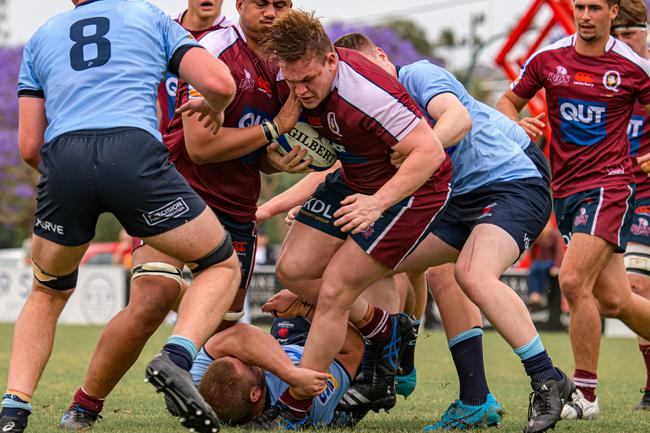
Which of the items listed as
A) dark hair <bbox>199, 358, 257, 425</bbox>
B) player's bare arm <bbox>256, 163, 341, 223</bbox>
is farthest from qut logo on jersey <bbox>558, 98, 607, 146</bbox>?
dark hair <bbox>199, 358, 257, 425</bbox>

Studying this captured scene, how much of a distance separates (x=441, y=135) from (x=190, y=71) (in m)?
1.38

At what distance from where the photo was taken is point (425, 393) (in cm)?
782

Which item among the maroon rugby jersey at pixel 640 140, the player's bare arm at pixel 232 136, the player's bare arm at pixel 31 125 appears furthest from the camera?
the maroon rugby jersey at pixel 640 140

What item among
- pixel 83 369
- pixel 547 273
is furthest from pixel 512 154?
pixel 547 273

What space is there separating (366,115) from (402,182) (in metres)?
0.39

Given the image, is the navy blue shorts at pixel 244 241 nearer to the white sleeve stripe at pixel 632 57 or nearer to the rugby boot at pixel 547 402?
the rugby boot at pixel 547 402

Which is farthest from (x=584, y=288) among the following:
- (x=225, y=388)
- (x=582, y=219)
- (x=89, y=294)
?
(x=89, y=294)

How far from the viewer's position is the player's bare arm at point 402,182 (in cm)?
491

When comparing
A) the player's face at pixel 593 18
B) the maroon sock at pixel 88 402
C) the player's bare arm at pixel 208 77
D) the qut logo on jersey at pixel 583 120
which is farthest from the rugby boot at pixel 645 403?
the player's bare arm at pixel 208 77

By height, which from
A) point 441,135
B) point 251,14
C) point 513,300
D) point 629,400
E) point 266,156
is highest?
point 251,14

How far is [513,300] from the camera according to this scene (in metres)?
5.51

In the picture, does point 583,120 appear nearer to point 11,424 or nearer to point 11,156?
point 11,424

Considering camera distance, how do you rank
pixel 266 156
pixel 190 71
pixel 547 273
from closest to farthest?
pixel 190 71, pixel 266 156, pixel 547 273

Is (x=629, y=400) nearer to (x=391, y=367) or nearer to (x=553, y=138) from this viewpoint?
(x=553, y=138)
